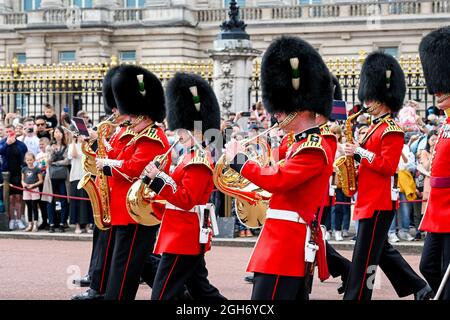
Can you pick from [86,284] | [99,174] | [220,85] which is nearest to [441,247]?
[99,174]

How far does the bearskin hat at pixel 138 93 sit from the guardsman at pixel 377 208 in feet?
4.55

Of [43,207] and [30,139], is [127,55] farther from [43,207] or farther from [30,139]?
[43,207]

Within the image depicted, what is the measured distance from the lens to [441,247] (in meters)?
6.45

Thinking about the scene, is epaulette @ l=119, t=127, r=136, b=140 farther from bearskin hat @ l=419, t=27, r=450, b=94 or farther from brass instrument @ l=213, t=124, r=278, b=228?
bearskin hat @ l=419, t=27, r=450, b=94

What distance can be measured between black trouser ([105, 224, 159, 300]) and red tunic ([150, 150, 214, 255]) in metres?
0.48

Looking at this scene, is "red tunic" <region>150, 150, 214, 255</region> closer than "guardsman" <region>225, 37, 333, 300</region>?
No

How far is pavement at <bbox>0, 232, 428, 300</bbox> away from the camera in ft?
28.0

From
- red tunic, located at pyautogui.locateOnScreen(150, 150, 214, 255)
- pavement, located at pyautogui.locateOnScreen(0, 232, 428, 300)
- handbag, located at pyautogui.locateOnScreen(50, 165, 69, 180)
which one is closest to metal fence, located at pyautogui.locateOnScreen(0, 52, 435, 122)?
handbag, located at pyautogui.locateOnScreen(50, 165, 69, 180)

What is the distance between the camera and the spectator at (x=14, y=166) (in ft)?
45.1

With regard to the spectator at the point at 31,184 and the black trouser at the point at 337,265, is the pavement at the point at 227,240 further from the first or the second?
the black trouser at the point at 337,265

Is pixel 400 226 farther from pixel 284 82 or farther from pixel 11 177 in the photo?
pixel 284 82

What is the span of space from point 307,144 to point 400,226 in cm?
684

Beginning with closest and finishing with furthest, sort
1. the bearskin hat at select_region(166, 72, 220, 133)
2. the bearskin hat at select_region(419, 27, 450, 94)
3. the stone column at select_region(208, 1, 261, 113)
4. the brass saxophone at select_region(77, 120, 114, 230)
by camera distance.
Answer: the bearskin hat at select_region(419, 27, 450, 94) → the bearskin hat at select_region(166, 72, 220, 133) → the brass saxophone at select_region(77, 120, 114, 230) → the stone column at select_region(208, 1, 261, 113)

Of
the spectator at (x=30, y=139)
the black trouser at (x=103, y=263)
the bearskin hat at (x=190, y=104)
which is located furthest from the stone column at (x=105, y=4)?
the bearskin hat at (x=190, y=104)
